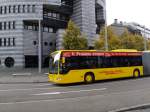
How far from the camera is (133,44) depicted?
62938 millimetres

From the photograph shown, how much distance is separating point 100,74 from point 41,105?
39.3ft

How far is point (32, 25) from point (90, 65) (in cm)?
4200

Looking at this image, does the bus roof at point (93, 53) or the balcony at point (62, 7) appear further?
the balcony at point (62, 7)

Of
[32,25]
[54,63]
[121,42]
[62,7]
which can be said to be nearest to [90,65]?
[54,63]

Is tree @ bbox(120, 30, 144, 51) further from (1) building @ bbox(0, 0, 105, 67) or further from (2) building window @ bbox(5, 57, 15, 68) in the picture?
(2) building window @ bbox(5, 57, 15, 68)

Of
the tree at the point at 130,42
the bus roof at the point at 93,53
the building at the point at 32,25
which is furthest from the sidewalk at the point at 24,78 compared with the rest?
the tree at the point at 130,42

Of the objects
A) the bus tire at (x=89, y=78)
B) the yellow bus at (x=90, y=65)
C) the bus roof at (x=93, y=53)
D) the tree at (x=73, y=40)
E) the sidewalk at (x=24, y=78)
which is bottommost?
the sidewalk at (x=24, y=78)

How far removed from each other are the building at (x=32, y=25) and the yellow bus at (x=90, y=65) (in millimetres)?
34308

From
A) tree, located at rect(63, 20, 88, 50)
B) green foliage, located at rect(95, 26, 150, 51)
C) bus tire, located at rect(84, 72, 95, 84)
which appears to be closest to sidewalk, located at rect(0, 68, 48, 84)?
bus tire, located at rect(84, 72, 95, 84)

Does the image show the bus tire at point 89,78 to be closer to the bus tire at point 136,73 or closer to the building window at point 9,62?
the bus tire at point 136,73

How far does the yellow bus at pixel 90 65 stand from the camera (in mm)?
21266

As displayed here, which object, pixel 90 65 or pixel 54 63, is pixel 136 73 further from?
pixel 54 63

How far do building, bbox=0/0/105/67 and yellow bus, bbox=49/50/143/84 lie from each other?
34.3m

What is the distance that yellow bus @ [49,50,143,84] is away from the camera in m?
21.3
